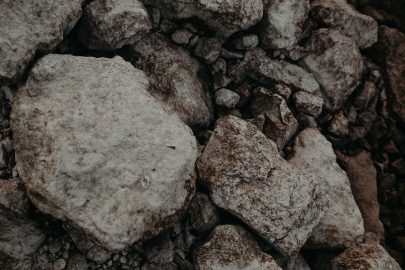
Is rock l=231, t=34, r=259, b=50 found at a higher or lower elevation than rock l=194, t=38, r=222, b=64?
higher

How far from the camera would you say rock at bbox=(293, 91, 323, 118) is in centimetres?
761

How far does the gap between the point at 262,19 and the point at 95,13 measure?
113 inches

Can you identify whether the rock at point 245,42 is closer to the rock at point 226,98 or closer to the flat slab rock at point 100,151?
the rock at point 226,98

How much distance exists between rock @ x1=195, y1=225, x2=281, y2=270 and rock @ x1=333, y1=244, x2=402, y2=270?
57.1 inches

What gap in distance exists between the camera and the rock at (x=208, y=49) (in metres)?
7.06

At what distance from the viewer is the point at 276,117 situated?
23.8 feet

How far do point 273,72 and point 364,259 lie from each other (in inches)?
138

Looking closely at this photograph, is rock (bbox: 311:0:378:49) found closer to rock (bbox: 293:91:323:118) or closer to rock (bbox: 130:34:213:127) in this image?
rock (bbox: 293:91:323:118)

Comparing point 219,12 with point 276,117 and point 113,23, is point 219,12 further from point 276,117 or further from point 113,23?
point 276,117

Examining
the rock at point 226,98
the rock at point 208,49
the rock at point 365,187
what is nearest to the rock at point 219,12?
the rock at point 208,49

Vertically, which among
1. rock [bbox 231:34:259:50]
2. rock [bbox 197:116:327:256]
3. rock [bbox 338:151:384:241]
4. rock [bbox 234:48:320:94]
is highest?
rock [bbox 231:34:259:50]

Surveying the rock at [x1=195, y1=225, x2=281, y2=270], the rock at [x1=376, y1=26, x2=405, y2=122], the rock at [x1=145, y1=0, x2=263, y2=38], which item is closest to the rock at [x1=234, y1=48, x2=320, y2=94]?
the rock at [x1=145, y1=0, x2=263, y2=38]

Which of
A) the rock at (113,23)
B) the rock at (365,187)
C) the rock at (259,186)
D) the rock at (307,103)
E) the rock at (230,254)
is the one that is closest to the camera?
the rock at (230,254)

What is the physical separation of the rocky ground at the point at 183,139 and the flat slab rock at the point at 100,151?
0.06 ft
